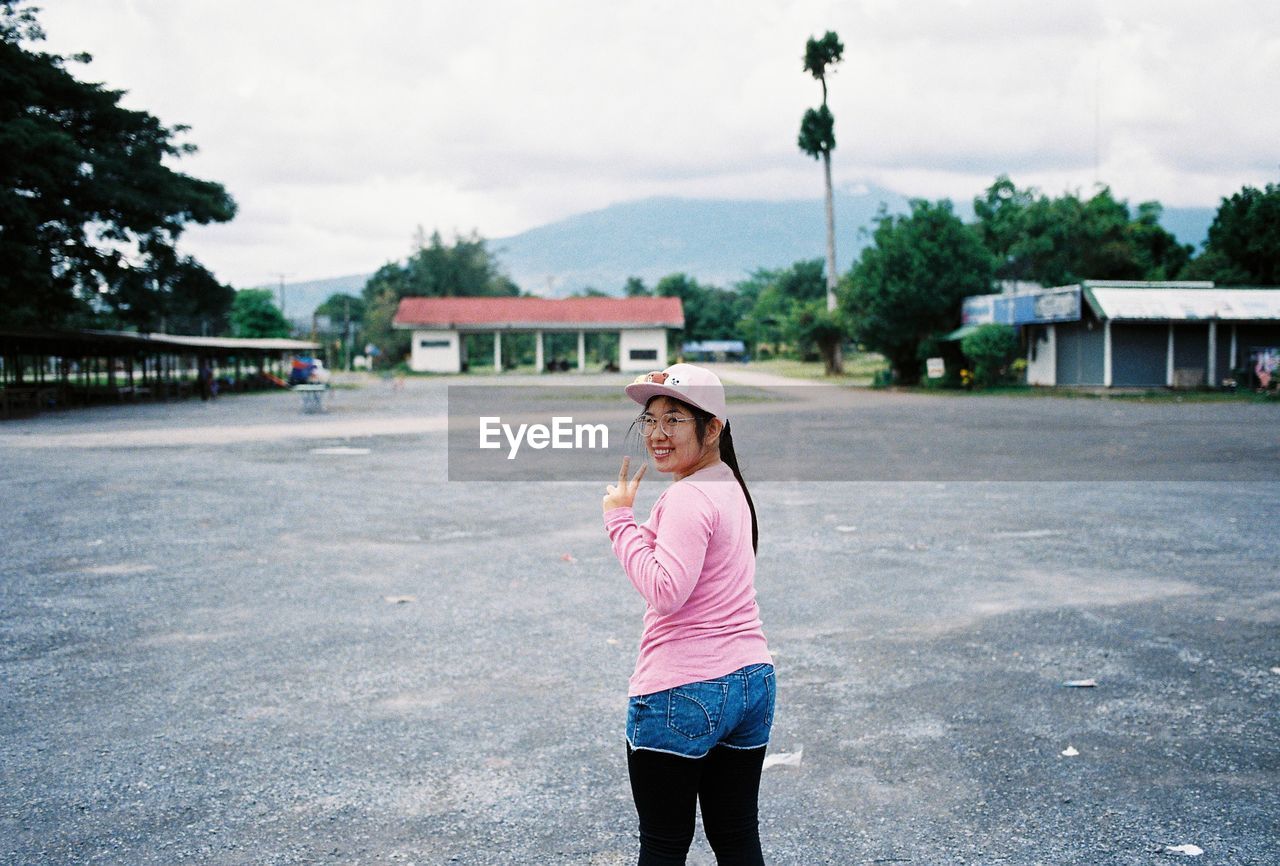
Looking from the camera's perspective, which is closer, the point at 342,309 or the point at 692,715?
the point at 692,715

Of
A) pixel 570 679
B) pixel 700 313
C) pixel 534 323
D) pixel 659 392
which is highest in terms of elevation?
pixel 700 313

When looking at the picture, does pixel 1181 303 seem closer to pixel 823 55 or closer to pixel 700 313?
pixel 823 55

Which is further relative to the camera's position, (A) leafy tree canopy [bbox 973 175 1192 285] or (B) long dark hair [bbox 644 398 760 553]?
(A) leafy tree canopy [bbox 973 175 1192 285]

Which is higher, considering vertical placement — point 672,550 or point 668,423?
point 668,423

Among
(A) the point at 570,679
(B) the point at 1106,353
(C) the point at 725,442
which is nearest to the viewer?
(C) the point at 725,442

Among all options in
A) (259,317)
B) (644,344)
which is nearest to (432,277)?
(259,317)

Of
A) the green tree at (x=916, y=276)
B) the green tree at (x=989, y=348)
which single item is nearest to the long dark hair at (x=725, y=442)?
the green tree at (x=989, y=348)

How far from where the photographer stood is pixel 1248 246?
188 ft

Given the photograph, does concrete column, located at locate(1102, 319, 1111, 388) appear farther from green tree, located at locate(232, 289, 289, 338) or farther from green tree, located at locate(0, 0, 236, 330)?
green tree, located at locate(232, 289, 289, 338)

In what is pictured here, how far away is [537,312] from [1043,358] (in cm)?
3722

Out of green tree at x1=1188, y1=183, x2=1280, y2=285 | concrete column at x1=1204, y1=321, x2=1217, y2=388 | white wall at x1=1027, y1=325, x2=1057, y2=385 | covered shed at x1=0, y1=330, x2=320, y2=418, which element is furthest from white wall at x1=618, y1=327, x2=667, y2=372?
concrete column at x1=1204, y1=321, x2=1217, y2=388

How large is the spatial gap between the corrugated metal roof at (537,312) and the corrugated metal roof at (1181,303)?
3336cm

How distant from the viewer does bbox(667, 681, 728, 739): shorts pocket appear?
2.64 metres

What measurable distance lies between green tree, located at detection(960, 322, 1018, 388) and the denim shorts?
4137 cm
